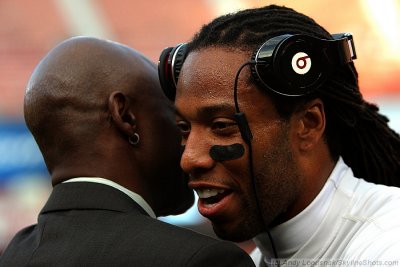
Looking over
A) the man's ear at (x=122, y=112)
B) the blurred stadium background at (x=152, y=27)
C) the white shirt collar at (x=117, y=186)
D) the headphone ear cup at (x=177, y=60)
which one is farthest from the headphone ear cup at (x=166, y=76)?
the blurred stadium background at (x=152, y=27)

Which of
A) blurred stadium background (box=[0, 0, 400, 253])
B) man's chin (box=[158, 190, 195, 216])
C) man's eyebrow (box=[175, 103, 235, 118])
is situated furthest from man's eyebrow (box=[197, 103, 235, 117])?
blurred stadium background (box=[0, 0, 400, 253])

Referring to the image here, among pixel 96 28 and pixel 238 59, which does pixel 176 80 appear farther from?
pixel 96 28

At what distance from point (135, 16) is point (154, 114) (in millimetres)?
7863

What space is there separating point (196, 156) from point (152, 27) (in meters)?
7.89

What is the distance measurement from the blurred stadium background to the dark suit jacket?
6082 millimetres

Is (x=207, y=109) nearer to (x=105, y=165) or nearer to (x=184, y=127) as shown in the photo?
(x=184, y=127)

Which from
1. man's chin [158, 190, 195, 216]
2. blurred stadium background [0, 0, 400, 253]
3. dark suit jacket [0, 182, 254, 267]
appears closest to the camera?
dark suit jacket [0, 182, 254, 267]

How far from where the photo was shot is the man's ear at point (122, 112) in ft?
7.72

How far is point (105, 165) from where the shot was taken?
2.33 meters

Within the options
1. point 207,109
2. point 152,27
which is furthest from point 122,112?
point 152,27

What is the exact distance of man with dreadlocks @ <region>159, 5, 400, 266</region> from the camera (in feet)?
7.32

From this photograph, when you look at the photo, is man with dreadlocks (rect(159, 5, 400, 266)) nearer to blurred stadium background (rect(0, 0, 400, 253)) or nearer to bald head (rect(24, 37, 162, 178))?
bald head (rect(24, 37, 162, 178))

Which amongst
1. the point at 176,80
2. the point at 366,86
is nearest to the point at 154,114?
the point at 176,80

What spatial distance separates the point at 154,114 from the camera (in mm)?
2498
